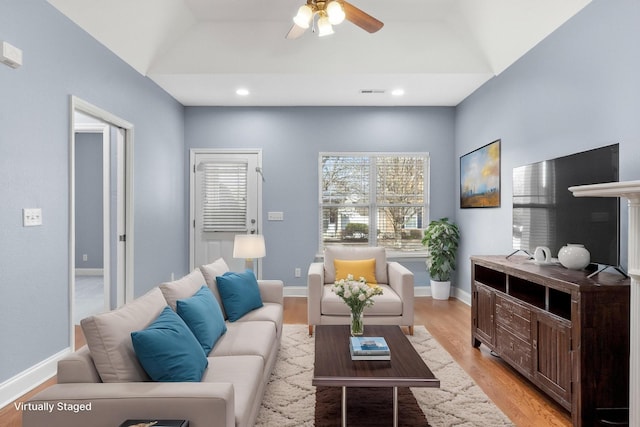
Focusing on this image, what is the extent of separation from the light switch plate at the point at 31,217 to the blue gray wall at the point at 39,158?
1.3 inches

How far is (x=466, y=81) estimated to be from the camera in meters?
4.48

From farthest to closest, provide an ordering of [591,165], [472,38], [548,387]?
[472,38]
[591,165]
[548,387]

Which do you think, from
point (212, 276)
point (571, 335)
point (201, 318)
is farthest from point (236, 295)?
point (571, 335)

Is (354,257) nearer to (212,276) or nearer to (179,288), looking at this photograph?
(212,276)

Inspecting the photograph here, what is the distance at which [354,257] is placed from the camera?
14.1 feet

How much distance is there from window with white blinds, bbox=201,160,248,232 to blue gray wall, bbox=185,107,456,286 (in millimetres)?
298

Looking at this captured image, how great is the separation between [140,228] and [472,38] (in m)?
4.13

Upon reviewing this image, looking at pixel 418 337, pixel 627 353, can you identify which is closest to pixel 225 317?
pixel 418 337

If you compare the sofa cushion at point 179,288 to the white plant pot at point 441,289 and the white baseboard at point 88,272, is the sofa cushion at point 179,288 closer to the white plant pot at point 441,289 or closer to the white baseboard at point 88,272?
the white plant pot at point 441,289

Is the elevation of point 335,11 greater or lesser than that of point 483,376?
greater

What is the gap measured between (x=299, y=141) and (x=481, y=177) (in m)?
2.53

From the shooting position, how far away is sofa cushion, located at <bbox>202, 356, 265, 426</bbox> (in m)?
1.61

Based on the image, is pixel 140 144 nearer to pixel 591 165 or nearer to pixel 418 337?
pixel 418 337

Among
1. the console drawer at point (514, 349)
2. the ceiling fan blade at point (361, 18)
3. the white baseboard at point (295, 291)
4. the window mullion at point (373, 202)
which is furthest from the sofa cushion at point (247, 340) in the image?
the window mullion at point (373, 202)
